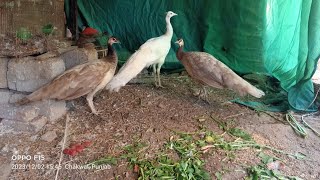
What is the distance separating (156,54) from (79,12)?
198 centimetres

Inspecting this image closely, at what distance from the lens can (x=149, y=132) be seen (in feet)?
9.89

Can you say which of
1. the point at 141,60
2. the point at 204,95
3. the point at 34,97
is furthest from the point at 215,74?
the point at 34,97

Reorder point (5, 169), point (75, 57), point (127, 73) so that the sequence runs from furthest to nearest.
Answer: point (75, 57) < point (127, 73) < point (5, 169)

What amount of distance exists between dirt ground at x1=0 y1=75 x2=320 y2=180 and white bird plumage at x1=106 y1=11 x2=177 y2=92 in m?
0.36

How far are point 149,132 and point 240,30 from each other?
72.7 inches

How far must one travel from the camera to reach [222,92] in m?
4.16

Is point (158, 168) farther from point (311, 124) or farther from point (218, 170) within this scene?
point (311, 124)

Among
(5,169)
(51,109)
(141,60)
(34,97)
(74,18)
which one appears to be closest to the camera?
(5,169)

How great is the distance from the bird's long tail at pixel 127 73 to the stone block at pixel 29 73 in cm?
58

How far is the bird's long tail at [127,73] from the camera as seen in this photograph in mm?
3211

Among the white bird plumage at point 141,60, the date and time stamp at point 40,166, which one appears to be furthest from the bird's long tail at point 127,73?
the date and time stamp at point 40,166

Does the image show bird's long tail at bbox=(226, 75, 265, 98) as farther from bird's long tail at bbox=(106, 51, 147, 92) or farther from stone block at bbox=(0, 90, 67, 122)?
stone block at bbox=(0, 90, 67, 122)

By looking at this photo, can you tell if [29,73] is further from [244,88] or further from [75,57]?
[244,88]

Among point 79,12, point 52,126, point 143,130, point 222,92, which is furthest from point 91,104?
point 79,12
